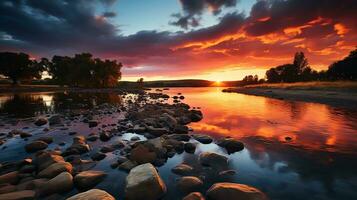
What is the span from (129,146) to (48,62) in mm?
131146

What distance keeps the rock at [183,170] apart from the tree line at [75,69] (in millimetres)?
99705

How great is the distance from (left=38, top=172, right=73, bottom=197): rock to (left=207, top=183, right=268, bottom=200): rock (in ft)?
15.8

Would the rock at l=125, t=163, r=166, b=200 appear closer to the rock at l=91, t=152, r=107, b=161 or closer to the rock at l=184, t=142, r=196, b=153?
the rock at l=91, t=152, r=107, b=161

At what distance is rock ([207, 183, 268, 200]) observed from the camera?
633 cm

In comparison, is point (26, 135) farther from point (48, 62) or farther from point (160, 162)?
point (48, 62)

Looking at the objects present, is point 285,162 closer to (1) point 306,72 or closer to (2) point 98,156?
(2) point 98,156

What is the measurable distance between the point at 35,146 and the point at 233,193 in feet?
35.1

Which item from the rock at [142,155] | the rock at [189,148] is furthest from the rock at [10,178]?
the rock at [189,148]

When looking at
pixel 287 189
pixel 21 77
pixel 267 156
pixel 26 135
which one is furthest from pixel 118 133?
pixel 21 77

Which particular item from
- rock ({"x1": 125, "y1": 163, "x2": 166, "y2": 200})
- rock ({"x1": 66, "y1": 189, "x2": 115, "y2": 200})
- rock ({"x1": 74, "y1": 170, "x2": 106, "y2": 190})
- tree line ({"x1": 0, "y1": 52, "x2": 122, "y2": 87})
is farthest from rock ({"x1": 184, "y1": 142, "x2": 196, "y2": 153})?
tree line ({"x1": 0, "y1": 52, "x2": 122, "y2": 87})

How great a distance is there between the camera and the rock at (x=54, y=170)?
764 cm

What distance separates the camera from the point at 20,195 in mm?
6227

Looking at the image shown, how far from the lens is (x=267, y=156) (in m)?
10.8

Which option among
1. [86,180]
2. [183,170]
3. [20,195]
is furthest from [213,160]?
[20,195]
